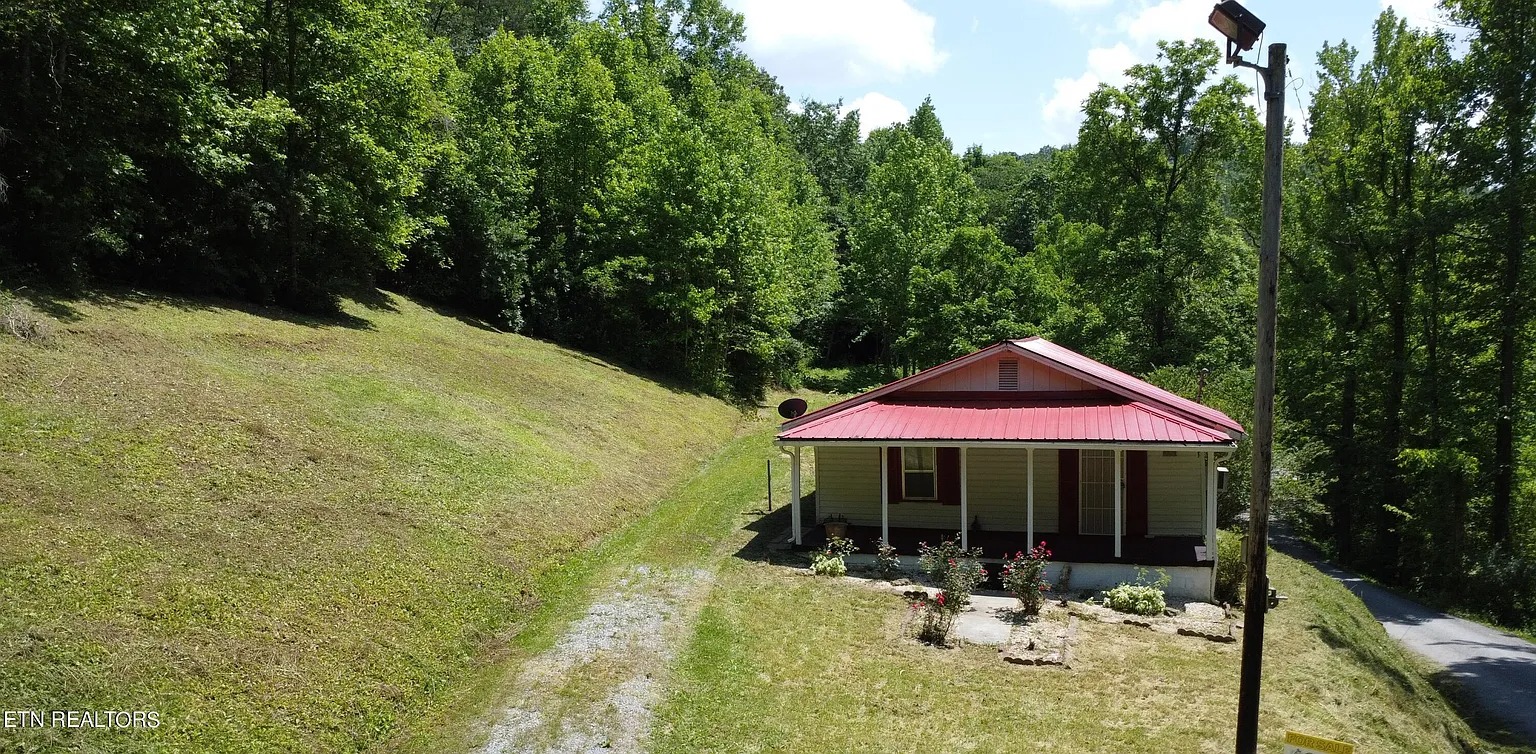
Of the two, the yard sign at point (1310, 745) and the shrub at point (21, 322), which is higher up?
the shrub at point (21, 322)

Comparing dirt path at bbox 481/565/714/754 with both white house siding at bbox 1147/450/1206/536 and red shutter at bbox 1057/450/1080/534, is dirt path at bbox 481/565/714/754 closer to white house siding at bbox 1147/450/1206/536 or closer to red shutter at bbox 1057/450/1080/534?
red shutter at bbox 1057/450/1080/534

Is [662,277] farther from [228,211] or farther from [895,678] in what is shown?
[895,678]

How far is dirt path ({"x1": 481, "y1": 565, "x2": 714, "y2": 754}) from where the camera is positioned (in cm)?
987

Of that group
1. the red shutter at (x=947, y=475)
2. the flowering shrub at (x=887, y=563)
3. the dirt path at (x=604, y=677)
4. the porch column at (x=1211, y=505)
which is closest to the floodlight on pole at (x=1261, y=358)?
the dirt path at (x=604, y=677)

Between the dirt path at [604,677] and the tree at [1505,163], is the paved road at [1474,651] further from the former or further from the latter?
the dirt path at [604,677]

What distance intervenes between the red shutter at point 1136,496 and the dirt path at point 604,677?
9332mm

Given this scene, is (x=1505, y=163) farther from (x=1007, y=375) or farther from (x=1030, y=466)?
(x=1030, y=466)

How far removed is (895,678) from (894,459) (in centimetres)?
796

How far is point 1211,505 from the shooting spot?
16.1 metres

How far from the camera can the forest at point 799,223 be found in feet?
68.8

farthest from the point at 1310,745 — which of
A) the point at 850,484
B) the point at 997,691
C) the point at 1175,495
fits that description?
the point at 850,484

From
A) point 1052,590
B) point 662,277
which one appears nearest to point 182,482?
point 1052,590

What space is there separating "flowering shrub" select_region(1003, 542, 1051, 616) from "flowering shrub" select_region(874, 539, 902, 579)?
2240 millimetres

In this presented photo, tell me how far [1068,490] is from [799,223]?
108 ft
